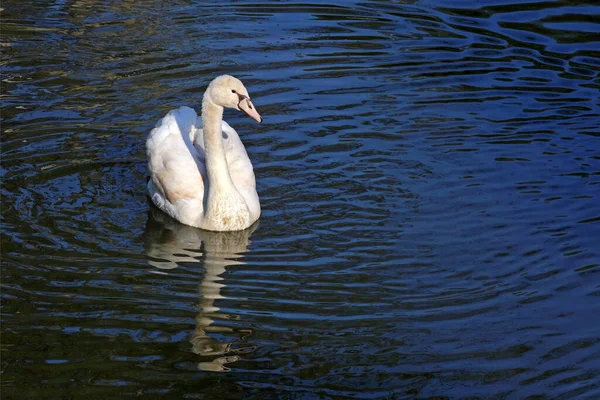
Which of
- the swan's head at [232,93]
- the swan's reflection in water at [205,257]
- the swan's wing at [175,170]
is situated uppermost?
the swan's head at [232,93]

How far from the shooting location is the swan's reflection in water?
8102 millimetres

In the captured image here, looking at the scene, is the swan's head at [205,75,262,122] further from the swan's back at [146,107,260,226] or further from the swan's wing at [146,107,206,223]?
the swan's wing at [146,107,206,223]

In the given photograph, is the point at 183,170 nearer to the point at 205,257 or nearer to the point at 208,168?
the point at 208,168

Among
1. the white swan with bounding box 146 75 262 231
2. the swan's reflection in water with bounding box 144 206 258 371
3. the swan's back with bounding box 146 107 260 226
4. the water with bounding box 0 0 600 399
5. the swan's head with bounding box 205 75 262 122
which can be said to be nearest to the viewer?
the water with bounding box 0 0 600 399

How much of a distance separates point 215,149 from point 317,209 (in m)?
1.11

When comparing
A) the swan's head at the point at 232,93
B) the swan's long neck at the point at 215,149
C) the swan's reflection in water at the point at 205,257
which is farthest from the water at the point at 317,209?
the swan's head at the point at 232,93

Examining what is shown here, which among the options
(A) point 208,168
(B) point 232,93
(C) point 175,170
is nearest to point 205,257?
(A) point 208,168

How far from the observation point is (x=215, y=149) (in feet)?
34.6

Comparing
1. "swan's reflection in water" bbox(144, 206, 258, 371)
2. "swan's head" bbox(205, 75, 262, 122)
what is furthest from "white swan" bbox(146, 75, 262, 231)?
"swan's reflection in water" bbox(144, 206, 258, 371)

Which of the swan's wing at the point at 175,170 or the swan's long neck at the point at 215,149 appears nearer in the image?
the swan's long neck at the point at 215,149

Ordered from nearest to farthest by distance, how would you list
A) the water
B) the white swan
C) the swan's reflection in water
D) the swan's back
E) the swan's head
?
the water → the swan's reflection in water → the swan's head → the white swan → the swan's back

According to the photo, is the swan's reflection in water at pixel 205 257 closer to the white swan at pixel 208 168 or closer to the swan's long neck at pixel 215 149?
the white swan at pixel 208 168

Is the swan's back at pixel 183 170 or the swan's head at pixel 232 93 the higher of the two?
the swan's head at pixel 232 93

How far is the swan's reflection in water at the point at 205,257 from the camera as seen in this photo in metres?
8.10
